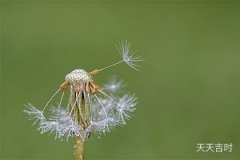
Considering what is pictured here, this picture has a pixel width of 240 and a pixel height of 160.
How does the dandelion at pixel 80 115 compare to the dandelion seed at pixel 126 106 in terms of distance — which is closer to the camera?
the dandelion at pixel 80 115

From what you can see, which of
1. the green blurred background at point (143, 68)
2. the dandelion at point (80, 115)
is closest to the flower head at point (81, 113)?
the dandelion at point (80, 115)

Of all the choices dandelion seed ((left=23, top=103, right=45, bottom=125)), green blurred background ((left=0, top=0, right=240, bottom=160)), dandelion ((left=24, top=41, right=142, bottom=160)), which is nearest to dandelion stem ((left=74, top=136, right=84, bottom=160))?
dandelion ((left=24, top=41, right=142, bottom=160))

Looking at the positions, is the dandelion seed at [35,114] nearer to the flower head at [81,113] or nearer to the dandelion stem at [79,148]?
the flower head at [81,113]

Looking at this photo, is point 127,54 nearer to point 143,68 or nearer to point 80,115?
point 80,115

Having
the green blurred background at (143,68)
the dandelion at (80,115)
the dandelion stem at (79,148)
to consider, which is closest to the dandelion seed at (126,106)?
the dandelion at (80,115)

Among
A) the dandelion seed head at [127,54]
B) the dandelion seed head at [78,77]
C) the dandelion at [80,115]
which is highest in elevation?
the dandelion seed head at [127,54]

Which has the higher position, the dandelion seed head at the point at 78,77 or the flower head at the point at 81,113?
the dandelion seed head at the point at 78,77

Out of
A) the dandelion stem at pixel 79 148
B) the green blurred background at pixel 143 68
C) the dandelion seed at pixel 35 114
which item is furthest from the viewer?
the green blurred background at pixel 143 68

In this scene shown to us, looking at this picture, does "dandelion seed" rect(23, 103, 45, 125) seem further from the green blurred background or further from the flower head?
the green blurred background

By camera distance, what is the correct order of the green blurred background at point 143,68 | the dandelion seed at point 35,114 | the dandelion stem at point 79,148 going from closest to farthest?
the dandelion stem at point 79,148
the dandelion seed at point 35,114
the green blurred background at point 143,68
